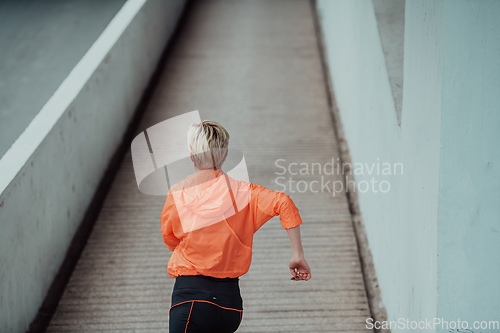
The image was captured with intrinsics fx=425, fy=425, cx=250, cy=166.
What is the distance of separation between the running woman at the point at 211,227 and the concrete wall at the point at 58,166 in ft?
3.75

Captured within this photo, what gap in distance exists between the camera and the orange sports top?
1.46m

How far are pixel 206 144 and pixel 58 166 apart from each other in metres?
1.73

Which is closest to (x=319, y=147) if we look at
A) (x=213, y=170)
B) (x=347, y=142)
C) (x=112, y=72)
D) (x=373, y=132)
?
(x=347, y=142)

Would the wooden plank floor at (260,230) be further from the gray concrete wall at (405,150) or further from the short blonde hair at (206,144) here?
the short blonde hair at (206,144)

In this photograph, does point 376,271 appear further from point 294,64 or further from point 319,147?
point 294,64

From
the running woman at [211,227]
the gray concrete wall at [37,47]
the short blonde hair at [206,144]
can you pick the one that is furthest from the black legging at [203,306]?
the gray concrete wall at [37,47]

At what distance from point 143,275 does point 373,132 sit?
1808 mm

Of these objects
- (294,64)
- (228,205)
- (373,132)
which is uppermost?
(228,205)

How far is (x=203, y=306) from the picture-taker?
1.45m

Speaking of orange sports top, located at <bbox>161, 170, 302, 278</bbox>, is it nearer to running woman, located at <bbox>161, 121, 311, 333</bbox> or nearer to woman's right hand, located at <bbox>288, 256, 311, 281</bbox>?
running woman, located at <bbox>161, 121, 311, 333</bbox>

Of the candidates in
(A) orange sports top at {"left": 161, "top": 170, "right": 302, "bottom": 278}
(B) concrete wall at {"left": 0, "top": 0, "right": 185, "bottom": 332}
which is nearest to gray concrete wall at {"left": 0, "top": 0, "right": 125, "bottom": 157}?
(B) concrete wall at {"left": 0, "top": 0, "right": 185, "bottom": 332}

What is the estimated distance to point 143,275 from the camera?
2836 millimetres

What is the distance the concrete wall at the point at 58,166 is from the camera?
7.23 ft

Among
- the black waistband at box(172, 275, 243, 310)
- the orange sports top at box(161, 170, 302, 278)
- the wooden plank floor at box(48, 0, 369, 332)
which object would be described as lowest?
the wooden plank floor at box(48, 0, 369, 332)
